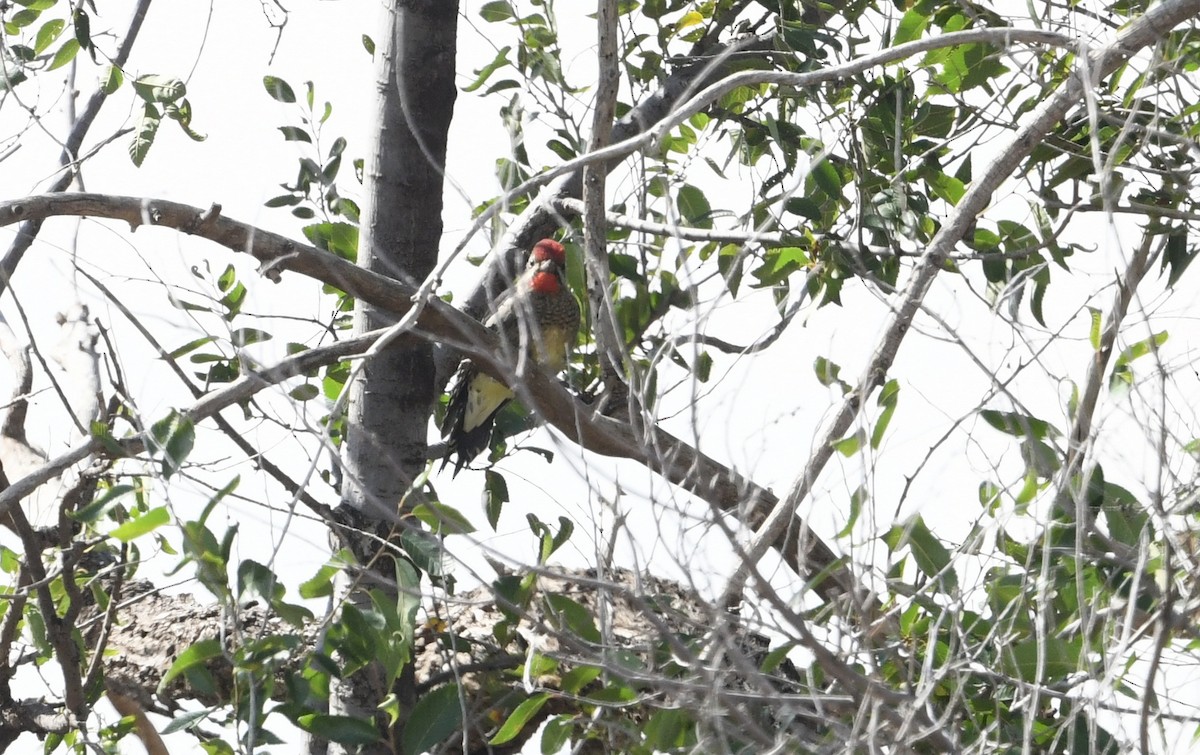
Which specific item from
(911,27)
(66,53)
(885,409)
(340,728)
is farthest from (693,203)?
(66,53)

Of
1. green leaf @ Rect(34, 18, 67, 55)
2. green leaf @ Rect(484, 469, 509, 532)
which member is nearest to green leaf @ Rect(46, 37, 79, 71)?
green leaf @ Rect(34, 18, 67, 55)

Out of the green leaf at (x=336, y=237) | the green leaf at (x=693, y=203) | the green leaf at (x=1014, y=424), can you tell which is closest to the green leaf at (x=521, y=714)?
the green leaf at (x=1014, y=424)

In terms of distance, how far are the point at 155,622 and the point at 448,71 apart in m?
1.58

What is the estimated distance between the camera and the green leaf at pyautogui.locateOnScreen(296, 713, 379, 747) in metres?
2.06

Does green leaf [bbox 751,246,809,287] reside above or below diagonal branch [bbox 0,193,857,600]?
above

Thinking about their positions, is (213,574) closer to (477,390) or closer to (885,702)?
(885,702)

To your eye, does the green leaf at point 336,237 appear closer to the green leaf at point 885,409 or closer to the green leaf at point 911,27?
the green leaf at point 911,27

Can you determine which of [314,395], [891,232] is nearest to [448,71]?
[314,395]

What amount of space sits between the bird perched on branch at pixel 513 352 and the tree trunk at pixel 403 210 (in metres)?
0.34

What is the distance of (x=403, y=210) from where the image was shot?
2.93 m

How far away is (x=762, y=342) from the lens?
2.29m

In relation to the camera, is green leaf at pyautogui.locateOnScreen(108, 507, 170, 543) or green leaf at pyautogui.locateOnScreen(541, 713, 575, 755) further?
green leaf at pyautogui.locateOnScreen(541, 713, 575, 755)

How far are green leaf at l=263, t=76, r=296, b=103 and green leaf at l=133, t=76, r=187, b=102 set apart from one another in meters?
0.49

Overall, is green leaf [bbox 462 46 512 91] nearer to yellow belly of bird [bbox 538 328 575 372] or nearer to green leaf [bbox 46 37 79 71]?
green leaf [bbox 46 37 79 71]
